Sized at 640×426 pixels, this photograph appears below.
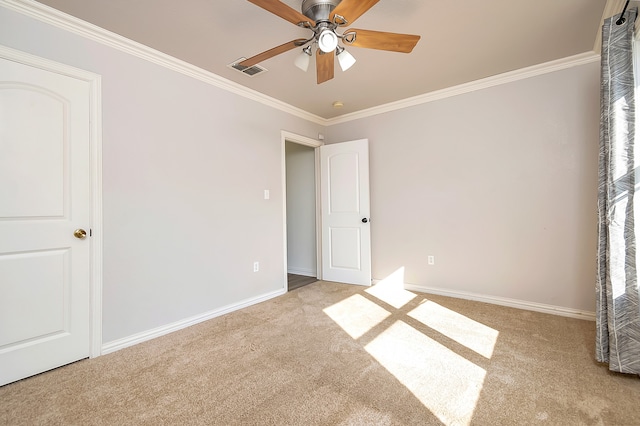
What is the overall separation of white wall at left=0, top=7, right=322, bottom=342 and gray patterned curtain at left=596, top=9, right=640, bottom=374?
303cm

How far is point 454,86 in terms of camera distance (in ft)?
11.0

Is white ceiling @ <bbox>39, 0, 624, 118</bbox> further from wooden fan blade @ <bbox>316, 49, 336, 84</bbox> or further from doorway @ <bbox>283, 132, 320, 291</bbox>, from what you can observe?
doorway @ <bbox>283, 132, 320, 291</bbox>

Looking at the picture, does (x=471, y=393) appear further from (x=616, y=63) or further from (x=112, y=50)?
(x=112, y=50)

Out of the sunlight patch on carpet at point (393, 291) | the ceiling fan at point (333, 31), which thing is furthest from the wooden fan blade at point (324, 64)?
the sunlight patch on carpet at point (393, 291)

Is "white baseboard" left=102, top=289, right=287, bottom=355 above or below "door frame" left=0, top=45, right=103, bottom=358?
below

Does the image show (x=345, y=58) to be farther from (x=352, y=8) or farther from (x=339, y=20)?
(x=352, y=8)

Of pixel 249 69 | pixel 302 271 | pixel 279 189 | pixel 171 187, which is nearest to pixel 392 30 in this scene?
pixel 249 69

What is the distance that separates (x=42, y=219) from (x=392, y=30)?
9.59 ft

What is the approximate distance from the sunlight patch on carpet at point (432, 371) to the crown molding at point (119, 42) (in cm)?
291

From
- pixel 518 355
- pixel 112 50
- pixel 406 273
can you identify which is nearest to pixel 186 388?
pixel 518 355

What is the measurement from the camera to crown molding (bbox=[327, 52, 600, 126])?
2750 millimetres

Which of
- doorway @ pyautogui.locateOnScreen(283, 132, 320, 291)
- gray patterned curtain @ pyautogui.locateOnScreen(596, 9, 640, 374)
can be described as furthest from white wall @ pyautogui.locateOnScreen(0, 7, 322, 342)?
gray patterned curtain @ pyautogui.locateOnScreen(596, 9, 640, 374)

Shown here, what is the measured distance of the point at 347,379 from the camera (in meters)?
1.82

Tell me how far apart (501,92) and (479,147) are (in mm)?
607
